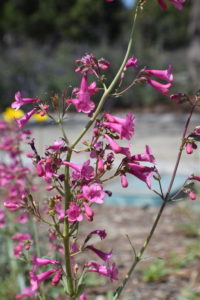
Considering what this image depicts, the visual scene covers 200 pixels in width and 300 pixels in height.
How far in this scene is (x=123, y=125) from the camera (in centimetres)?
151

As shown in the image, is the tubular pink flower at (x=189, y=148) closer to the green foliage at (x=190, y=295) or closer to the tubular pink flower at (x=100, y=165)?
the tubular pink flower at (x=100, y=165)

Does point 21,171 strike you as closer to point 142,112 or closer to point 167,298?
point 167,298

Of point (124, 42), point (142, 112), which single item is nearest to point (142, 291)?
point (142, 112)

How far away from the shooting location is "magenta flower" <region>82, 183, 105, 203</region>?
1574mm

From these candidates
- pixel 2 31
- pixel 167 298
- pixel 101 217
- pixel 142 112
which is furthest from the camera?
pixel 2 31

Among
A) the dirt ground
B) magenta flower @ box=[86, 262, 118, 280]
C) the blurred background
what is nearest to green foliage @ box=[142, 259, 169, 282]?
the dirt ground

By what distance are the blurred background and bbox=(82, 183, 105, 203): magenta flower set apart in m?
13.1

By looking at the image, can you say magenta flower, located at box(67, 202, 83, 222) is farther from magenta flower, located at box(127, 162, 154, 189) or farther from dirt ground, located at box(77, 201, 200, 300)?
dirt ground, located at box(77, 201, 200, 300)

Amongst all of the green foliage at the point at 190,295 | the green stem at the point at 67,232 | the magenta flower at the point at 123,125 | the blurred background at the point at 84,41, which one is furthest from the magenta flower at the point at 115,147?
the blurred background at the point at 84,41

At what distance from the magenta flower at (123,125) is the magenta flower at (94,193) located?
178mm

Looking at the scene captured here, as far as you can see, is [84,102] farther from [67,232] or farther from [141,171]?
[67,232]

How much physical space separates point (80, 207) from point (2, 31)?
36.6 m

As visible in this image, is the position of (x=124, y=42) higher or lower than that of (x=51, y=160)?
lower

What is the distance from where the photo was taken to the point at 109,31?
3712 cm
